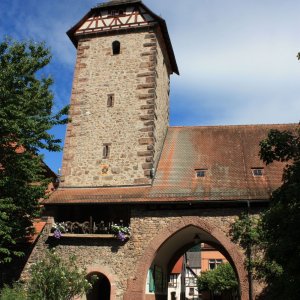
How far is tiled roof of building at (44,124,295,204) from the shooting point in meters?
16.4

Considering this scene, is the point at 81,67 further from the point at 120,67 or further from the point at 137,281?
the point at 137,281

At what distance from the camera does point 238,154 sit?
19062mm

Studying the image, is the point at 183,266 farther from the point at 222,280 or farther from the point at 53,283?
the point at 53,283

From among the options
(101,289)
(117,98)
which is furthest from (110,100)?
(101,289)

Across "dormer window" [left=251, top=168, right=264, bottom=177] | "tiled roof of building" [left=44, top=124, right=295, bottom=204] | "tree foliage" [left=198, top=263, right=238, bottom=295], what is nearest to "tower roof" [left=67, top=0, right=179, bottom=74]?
"tiled roof of building" [left=44, top=124, right=295, bottom=204]

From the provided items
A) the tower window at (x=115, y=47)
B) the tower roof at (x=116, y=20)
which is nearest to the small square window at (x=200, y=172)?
the tower window at (x=115, y=47)

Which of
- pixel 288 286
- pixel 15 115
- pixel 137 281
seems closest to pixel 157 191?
pixel 137 281

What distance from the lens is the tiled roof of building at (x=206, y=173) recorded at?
16375 millimetres

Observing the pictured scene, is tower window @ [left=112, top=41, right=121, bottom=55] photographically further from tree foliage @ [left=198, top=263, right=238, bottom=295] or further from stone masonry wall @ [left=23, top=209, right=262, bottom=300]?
tree foliage @ [left=198, top=263, right=238, bottom=295]

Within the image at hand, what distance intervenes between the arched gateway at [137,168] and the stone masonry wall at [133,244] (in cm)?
4

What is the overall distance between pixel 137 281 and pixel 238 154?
7448 mm

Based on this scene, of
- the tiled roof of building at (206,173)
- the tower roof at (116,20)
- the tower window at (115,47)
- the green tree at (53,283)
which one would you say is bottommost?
the green tree at (53,283)

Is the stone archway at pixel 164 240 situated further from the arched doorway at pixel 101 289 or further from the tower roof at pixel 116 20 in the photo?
the tower roof at pixel 116 20

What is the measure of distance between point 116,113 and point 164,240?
6.55 meters
